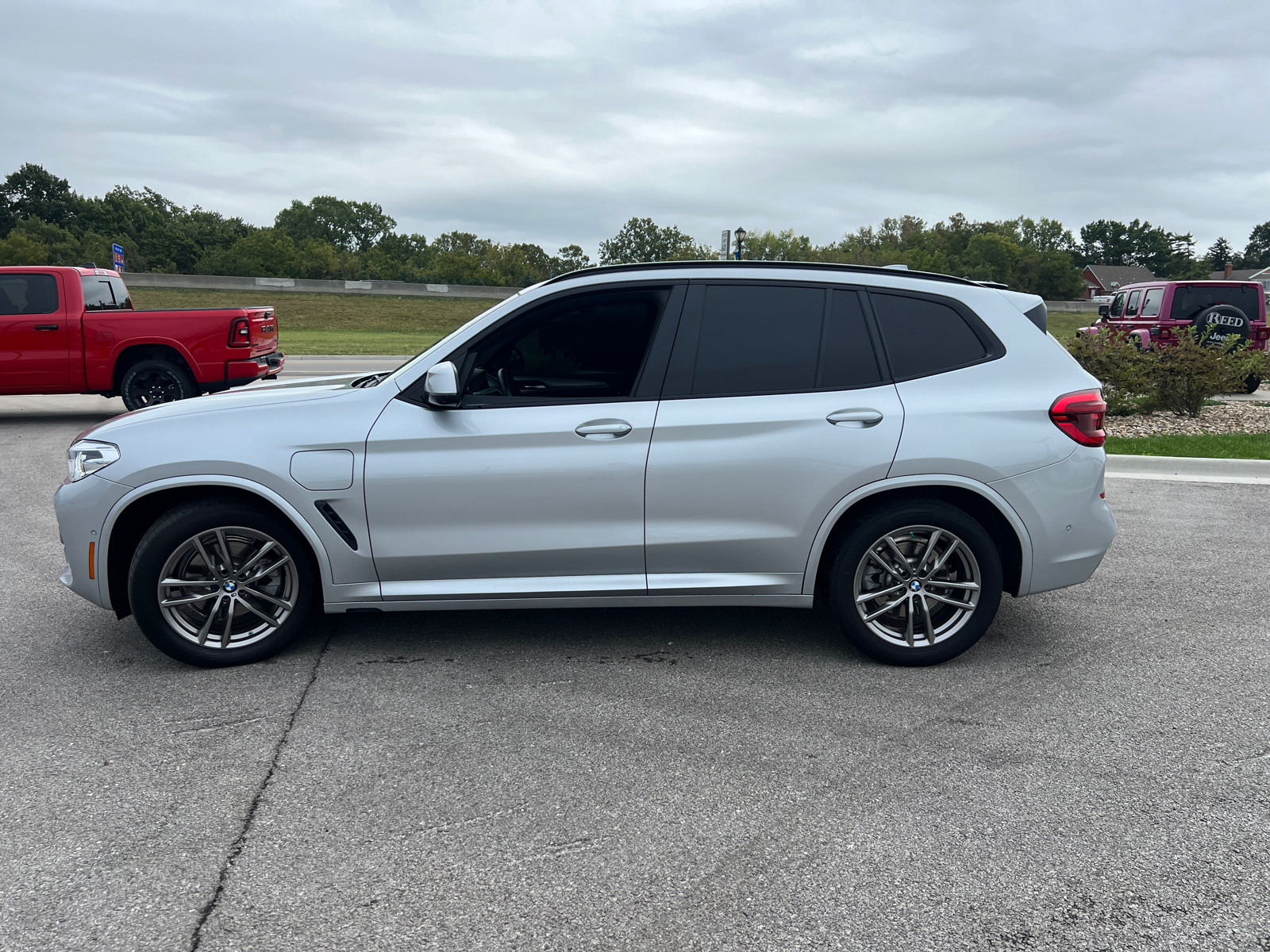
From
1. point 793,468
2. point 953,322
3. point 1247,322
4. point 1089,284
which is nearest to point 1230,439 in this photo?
point 1247,322

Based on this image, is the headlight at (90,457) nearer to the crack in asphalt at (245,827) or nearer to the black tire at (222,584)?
the black tire at (222,584)

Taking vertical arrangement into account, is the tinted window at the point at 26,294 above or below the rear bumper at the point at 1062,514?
above

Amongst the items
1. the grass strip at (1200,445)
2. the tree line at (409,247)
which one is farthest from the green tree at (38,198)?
the grass strip at (1200,445)

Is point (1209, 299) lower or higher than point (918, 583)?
higher

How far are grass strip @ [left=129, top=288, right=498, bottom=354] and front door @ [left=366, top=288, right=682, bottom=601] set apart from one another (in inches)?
1199

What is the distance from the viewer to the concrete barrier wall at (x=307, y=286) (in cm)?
5106

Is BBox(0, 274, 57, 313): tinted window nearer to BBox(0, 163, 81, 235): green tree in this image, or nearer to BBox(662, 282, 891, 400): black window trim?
BBox(662, 282, 891, 400): black window trim

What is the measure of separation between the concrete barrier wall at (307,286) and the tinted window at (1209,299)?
42.9m

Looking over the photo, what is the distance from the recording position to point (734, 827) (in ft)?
9.84

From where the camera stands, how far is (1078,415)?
4.23m

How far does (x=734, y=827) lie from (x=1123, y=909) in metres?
1.11

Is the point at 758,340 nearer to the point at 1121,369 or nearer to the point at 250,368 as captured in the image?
the point at 250,368

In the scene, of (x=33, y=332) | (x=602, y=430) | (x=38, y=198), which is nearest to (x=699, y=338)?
(x=602, y=430)

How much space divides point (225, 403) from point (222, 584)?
84cm
